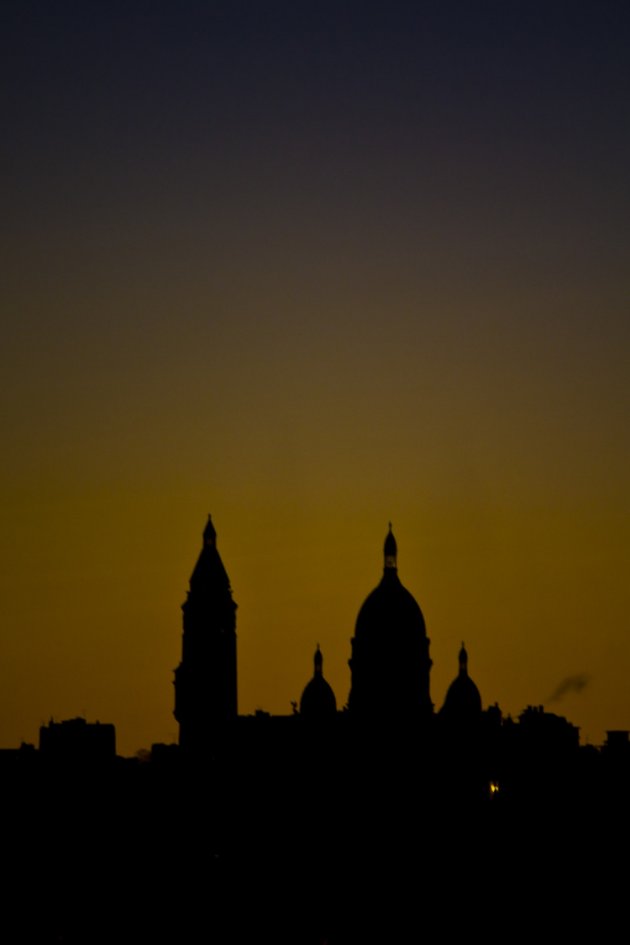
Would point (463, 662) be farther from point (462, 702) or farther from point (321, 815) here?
point (321, 815)

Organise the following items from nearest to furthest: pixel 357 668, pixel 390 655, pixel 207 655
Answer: pixel 207 655 < pixel 390 655 < pixel 357 668

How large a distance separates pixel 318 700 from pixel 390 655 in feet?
16.4

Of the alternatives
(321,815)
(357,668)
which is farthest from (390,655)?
(321,815)

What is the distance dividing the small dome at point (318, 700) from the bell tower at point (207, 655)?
147 inches

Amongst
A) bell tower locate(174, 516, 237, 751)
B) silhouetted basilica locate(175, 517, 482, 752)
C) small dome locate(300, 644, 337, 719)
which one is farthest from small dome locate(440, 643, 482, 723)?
bell tower locate(174, 516, 237, 751)

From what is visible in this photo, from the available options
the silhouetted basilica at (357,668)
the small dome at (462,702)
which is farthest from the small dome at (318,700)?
the small dome at (462,702)

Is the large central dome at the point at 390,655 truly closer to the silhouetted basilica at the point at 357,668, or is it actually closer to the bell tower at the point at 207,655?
the silhouetted basilica at the point at 357,668

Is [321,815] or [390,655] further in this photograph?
[390,655]

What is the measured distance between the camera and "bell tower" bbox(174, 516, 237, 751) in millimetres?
130125

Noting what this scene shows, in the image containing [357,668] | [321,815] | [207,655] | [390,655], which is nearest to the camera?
[321,815]

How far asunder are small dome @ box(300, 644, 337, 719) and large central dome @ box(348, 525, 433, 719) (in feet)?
10.3

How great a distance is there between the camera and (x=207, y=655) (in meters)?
131

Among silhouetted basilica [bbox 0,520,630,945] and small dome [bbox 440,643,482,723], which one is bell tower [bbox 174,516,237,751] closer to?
silhouetted basilica [bbox 0,520,630,945]

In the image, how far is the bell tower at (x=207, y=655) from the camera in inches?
5123
